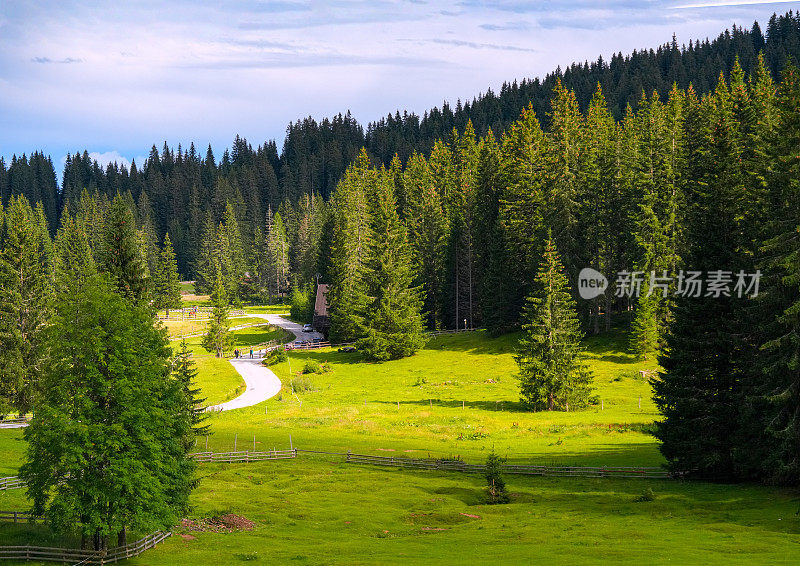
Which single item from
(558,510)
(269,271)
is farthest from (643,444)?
(269,271)

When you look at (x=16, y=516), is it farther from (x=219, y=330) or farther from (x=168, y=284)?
(x=168, y=284)

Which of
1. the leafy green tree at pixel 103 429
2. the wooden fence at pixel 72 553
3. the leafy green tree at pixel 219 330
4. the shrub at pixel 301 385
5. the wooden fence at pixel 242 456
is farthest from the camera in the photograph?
the leafy green tree at pixel 219 330

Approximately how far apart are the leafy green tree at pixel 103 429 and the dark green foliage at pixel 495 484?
17082 mm

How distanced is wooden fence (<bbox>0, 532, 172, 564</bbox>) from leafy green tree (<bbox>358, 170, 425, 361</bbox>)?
5953 centimetres

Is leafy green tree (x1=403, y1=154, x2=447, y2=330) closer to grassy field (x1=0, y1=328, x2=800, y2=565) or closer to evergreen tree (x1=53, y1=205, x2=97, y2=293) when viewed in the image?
grassy field (x1=0, y1=328, x2=800, y2=565)

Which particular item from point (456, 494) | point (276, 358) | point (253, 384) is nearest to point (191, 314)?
point (276, 358)

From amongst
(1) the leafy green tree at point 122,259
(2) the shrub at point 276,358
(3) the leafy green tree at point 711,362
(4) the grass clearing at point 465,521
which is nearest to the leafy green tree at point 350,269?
→ (2) the shrub at point 276,358

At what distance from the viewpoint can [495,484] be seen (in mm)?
44500

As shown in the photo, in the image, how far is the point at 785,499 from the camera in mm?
39281

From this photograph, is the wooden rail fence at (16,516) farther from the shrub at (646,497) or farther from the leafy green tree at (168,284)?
the leafy green tree at (168,284)

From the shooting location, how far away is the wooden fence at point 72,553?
108ft

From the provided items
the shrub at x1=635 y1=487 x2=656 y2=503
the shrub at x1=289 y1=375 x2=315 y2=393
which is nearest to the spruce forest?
the shrub at x1=635 y1=487 x2=656 y2=503

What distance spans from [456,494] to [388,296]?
2048 inches

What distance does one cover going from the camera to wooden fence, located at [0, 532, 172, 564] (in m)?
32.9
